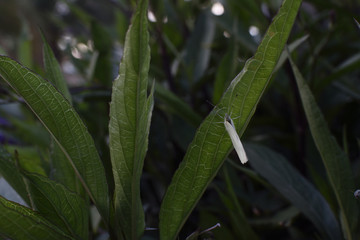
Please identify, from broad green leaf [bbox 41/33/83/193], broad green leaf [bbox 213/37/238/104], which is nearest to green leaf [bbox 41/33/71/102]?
broad green leaf [bbox 41/33/83/193]

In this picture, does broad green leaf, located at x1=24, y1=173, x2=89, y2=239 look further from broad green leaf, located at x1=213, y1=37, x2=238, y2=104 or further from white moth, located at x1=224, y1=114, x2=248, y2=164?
broad green leaf, located at x1=213, y1=37, x2=238, y2=104

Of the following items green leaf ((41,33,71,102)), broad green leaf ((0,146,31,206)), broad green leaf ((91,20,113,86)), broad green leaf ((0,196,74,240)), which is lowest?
broad green leaf ((0,196,74,240))

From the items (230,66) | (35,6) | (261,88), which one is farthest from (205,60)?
(35,6)

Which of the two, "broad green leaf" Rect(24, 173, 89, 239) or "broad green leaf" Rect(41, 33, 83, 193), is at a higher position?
"broad green leaf" Rect(41, 33, 83, 193)

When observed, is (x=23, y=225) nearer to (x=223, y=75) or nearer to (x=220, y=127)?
(x=220, y=127)

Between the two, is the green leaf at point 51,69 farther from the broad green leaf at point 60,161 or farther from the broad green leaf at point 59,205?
the broad green leaf at point 59,205

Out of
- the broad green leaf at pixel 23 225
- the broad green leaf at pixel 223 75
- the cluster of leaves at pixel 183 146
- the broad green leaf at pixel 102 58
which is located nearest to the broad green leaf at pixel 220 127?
the cluster of leaves at pixel 183 146
